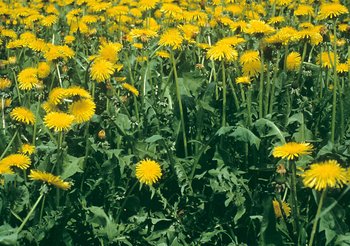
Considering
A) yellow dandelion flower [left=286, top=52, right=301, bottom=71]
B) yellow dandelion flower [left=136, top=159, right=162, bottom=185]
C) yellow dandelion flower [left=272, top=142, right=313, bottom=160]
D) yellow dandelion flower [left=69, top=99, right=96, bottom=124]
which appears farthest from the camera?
yellow dandelion flower [left=286, top=52, right=301, bottom=71]

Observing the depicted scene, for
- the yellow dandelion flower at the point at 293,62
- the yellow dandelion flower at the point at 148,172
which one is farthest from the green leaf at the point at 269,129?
the yellow dandelion flower at the point at 293,62

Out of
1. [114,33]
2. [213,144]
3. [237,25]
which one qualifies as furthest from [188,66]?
[114,33]

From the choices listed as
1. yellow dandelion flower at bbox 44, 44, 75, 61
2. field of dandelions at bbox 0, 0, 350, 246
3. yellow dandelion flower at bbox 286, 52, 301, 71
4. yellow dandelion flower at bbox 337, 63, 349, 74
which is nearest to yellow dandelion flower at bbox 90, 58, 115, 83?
field of dandelions at bbox 0, 0, 350, 246

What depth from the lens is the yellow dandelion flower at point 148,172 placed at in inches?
78.8

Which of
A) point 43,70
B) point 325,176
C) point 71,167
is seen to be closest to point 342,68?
point 325,176

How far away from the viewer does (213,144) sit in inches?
92.2

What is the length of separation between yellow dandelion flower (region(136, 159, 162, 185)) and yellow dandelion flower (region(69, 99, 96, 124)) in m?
0.30

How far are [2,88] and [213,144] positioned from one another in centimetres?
108

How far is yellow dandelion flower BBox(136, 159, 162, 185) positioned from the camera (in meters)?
2.00

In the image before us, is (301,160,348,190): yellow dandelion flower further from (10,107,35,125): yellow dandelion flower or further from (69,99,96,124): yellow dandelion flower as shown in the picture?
(10,107,35,125): yellow dandelion flower

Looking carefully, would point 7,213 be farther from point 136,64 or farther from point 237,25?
point 237,25

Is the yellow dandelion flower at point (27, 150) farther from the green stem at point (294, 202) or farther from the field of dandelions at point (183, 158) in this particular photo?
the green stem at point (294, 202)

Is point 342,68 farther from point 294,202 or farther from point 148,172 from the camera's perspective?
point 148,172

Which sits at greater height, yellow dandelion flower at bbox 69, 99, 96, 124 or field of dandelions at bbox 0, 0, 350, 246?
yellow dandelion flower at bbox 69, 99, 96, 124
